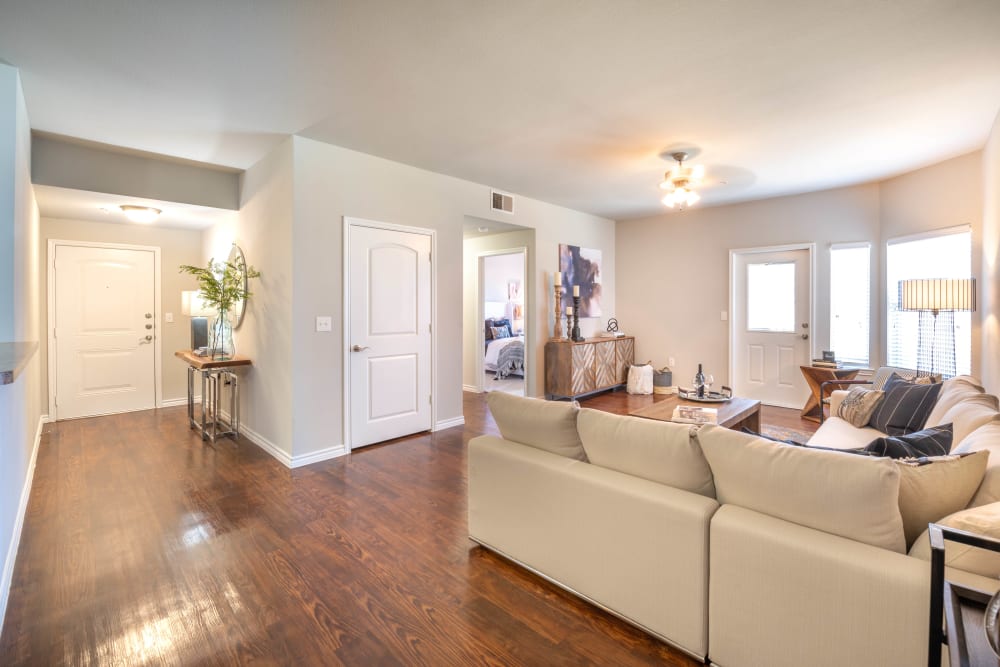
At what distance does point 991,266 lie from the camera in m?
3.37

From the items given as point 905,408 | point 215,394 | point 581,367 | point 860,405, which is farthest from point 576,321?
point 215,394

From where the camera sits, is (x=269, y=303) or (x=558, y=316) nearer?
(x=269, y=303)

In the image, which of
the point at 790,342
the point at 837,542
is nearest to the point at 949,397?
the point at 837,542

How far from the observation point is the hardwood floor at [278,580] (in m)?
1.68

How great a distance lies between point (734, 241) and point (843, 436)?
3.63 metres

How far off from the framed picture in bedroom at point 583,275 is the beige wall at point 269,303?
353 centimetres

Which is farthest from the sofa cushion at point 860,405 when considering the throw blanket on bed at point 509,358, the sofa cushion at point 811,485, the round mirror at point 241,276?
the round mirror at point 241,276

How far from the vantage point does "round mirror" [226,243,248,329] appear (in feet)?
14.3

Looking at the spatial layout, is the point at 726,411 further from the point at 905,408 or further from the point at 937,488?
the point at 937,488

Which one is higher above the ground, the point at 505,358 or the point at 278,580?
the point at 505,358

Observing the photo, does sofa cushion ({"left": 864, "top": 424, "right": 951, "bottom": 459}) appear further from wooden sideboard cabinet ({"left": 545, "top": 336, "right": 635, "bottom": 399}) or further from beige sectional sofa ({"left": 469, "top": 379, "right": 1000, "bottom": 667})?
wooden sideboard cabinet ({"left": 545, "top": 336, "right": 635, "bottom": 399})

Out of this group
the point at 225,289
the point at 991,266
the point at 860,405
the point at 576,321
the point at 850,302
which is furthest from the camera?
the point at 576,321

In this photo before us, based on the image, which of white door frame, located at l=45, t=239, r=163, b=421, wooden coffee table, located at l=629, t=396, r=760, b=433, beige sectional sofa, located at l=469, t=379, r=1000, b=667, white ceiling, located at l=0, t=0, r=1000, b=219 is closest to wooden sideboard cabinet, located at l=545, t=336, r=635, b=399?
wooden coffee table, located at l=629, t=396, r=760, b=433

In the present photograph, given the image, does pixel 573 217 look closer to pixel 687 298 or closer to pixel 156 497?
pixel 687 298
